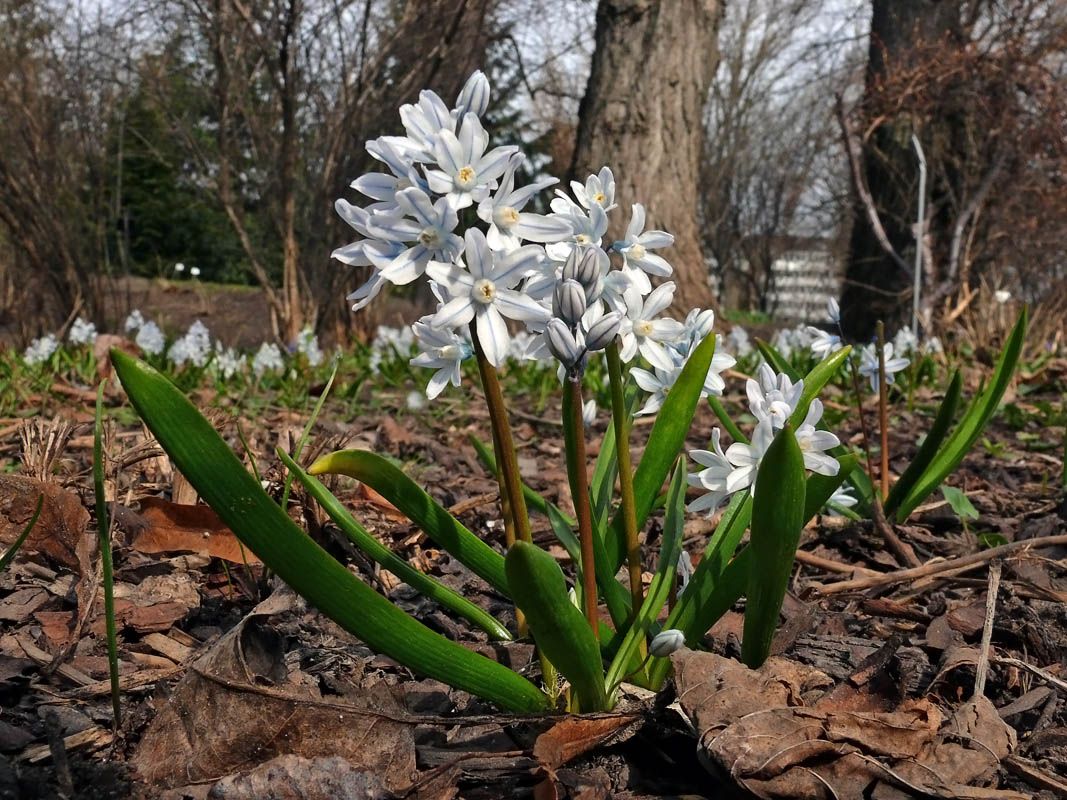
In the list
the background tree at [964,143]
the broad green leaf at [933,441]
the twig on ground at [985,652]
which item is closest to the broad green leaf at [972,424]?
the broad green leaf at [933,441]

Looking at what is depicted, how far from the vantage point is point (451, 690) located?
143 cm

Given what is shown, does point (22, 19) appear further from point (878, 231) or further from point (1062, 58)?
point (1062, 58)

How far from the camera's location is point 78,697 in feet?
4.49

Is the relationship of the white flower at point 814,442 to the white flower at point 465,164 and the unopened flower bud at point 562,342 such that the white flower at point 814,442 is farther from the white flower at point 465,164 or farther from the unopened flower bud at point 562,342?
the white flower at point 465,164

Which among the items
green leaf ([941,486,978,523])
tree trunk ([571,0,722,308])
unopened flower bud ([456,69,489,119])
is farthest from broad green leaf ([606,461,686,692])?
tree trunk ([571,0,722,308])

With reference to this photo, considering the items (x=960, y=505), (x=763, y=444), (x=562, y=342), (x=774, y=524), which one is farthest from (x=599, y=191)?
(x=960, y=505)

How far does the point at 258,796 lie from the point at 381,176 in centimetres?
75

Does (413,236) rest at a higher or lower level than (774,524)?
higher

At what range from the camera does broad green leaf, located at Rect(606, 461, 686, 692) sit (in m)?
1.29

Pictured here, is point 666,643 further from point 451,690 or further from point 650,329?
point 650,329

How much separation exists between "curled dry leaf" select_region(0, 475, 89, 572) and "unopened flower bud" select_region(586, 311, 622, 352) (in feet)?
3.83

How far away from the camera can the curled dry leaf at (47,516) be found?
1.77m

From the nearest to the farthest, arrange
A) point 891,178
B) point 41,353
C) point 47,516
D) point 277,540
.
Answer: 1. point 277,540
2. point 47,516
3. point 41,353
4. point 891,178

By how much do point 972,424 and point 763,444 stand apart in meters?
1.22
